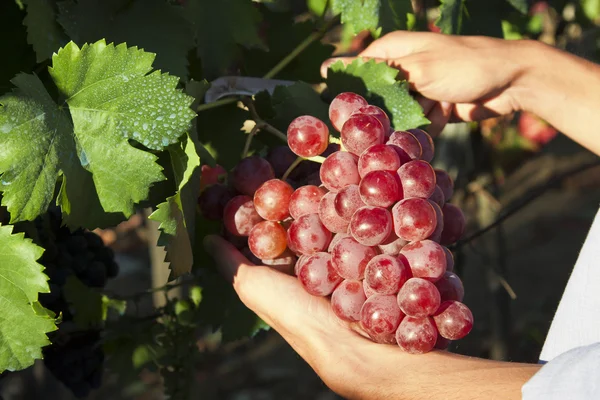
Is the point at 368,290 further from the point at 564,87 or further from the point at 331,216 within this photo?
the point at 564,87

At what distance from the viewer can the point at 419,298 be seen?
975mm

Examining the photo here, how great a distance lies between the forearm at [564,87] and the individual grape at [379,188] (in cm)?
63

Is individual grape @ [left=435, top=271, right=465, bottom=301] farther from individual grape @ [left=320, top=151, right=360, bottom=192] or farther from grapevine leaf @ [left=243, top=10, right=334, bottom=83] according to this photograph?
grapevine leaf @ [left=243, top=10, right=334, bottom=83]

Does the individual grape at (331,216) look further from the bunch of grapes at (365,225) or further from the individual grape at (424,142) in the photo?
the individual grape at (424,142)

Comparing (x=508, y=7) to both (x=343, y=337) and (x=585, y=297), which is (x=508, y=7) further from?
(x=343, y=337)

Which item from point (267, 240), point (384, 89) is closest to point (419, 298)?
point (267, 240)

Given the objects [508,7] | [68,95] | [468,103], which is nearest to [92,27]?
[68,95]

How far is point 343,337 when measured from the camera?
1077 mm

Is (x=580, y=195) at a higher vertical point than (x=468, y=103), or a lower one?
lower

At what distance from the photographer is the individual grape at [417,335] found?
988mm

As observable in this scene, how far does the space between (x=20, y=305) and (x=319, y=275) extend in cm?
41

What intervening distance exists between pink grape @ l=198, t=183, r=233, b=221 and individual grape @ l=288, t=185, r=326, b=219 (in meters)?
0.17

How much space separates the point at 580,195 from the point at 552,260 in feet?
4.11

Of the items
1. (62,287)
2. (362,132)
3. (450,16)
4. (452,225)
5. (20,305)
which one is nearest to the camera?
(20,305)
